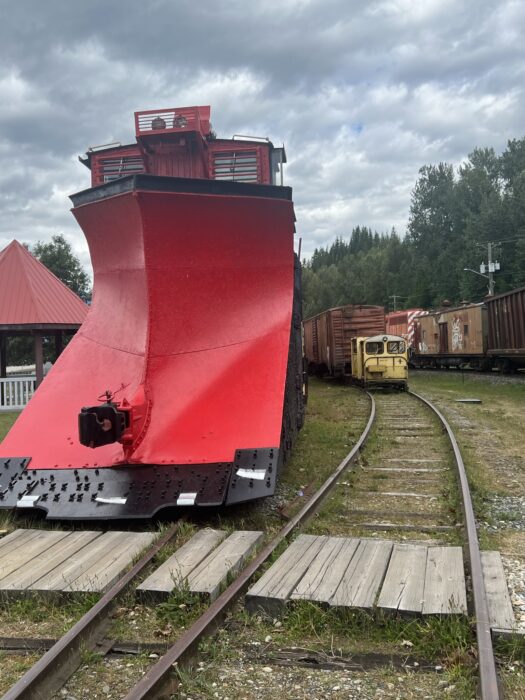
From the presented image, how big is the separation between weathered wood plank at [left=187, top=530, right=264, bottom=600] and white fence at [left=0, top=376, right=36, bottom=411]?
11110 mm

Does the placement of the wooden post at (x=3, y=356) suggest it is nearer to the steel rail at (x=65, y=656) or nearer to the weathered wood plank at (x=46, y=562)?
the weathered wood plank at (x=46, y=562)

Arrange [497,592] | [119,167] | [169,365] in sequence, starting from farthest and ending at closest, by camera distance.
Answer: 1. [119,167]
2. [169,365]
3. [497,592]

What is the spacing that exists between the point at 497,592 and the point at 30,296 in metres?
12.7

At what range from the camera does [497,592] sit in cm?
323

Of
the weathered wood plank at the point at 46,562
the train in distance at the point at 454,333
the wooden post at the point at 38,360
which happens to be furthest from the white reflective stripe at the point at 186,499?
the train in distance at the point at 454,333

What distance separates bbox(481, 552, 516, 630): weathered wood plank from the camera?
9.47ft

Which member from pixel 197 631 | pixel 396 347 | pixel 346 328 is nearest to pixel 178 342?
pixel 197 631

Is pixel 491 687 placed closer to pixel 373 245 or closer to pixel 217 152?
pixel 217 152


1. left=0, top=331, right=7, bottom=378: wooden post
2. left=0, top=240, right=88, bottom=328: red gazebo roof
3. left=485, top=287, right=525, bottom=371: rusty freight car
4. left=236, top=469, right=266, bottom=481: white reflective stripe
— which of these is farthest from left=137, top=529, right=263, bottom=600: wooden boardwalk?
left=485, top=287, right=525, bottom=371: rusty freight car

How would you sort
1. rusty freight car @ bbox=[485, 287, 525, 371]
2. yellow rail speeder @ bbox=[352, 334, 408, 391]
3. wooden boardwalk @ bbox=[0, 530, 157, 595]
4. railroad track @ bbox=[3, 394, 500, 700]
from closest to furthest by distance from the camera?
railroad track @ bbox=[3, 394, 500, 700] < wooden boardwalk @ bbox=[0, 530, 157, 595] < yellow rail speeder @ bbox=[352, 334, 408, 391] < rusty freight car @ bbox=[485, 287, 525, 371]

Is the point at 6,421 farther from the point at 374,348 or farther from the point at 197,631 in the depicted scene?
the point at 374,348

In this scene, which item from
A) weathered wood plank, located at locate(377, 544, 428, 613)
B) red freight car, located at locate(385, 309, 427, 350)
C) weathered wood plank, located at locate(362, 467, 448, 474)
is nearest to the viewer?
weathered wood plank, located at locate(377, 544, 428, 613)

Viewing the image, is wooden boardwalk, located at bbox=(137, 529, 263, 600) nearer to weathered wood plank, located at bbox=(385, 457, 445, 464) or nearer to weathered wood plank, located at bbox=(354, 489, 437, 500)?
weathered wood plank, located at bbox=(354, 489, 437, 500)

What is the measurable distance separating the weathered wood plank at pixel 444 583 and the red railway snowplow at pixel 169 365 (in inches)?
50.9
